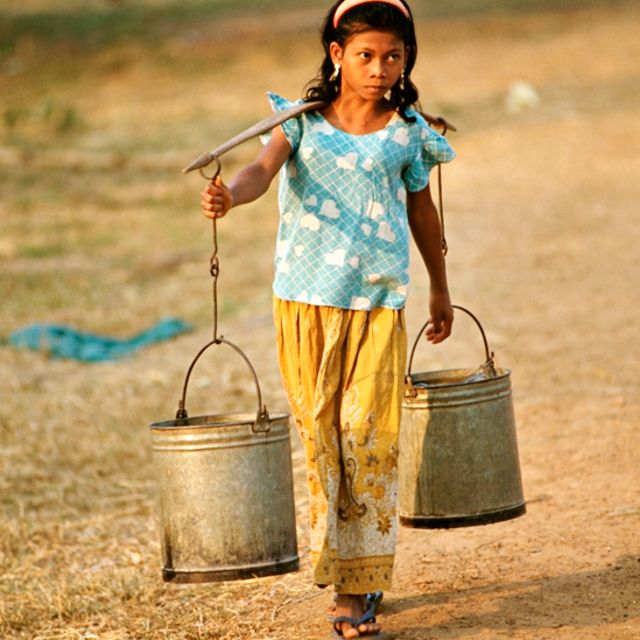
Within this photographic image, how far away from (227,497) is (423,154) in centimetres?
99

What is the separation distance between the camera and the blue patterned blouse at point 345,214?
367 centimetres

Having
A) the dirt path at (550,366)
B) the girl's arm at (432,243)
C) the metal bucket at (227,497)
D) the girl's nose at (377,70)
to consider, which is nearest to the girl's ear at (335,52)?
the girl's nose at (377,70)

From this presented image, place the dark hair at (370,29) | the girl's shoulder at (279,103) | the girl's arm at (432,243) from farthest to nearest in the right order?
the girl's arm at (432,243) → the girl's shoulder at (279,103) → the dark hair at (370,29)

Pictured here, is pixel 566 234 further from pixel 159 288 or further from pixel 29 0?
pixel 29 0

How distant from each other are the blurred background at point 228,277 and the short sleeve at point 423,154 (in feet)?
3.77

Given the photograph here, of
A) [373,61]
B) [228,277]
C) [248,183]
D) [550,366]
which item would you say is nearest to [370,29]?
[373,61]

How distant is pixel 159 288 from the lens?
1053 cm

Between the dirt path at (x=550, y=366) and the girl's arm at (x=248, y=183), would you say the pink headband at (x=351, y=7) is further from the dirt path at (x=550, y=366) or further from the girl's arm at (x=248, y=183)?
the dirt path at (x=550, y=366)

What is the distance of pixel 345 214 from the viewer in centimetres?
368

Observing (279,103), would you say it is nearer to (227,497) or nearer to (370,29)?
(370,29)

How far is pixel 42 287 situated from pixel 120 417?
12.2 feet

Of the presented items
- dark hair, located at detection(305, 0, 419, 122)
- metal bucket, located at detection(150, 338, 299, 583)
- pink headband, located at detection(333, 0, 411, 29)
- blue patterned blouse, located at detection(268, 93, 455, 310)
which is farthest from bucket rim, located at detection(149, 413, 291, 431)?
pink headband, located at detection(333, 0, 411, 29)

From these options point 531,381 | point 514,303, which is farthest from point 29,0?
point 531,381

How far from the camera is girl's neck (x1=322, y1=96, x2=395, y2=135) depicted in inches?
146
